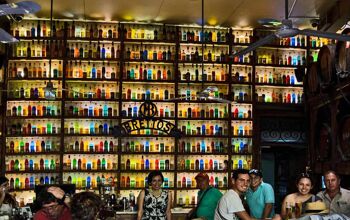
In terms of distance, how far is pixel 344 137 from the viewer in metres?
6.91

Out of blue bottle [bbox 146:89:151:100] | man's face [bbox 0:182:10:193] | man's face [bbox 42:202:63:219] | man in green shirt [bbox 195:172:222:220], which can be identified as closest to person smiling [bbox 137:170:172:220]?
man in green shirt [bbox 195:172:222:220]

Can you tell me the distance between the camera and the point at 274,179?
1090cm

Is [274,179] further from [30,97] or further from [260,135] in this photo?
[30,97]

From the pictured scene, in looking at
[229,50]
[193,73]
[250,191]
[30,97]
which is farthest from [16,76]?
[250,191]

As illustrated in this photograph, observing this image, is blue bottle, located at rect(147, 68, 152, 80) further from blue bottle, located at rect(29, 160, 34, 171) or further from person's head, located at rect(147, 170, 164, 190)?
person's head, located at rect(147, 170, 164, 190)

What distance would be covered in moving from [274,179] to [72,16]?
16.9 feet

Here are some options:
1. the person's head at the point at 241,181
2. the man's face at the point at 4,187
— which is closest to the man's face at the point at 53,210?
the person's head at the point at 241,181

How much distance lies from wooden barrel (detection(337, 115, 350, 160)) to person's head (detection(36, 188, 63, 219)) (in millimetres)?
4331

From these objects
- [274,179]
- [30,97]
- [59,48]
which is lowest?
[274,179]

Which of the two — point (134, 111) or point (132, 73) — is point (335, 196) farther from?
point (132, 73)

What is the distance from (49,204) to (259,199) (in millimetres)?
2804

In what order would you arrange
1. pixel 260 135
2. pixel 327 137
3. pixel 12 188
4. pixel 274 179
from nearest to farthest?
1. pixel 327 137
2. pixel 12 188
3. pixel 260 135
4. pixel 274 179

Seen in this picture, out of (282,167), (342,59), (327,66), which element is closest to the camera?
(342,59)

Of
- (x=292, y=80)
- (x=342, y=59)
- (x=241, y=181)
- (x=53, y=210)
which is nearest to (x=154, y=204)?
(x=241, y=181)
